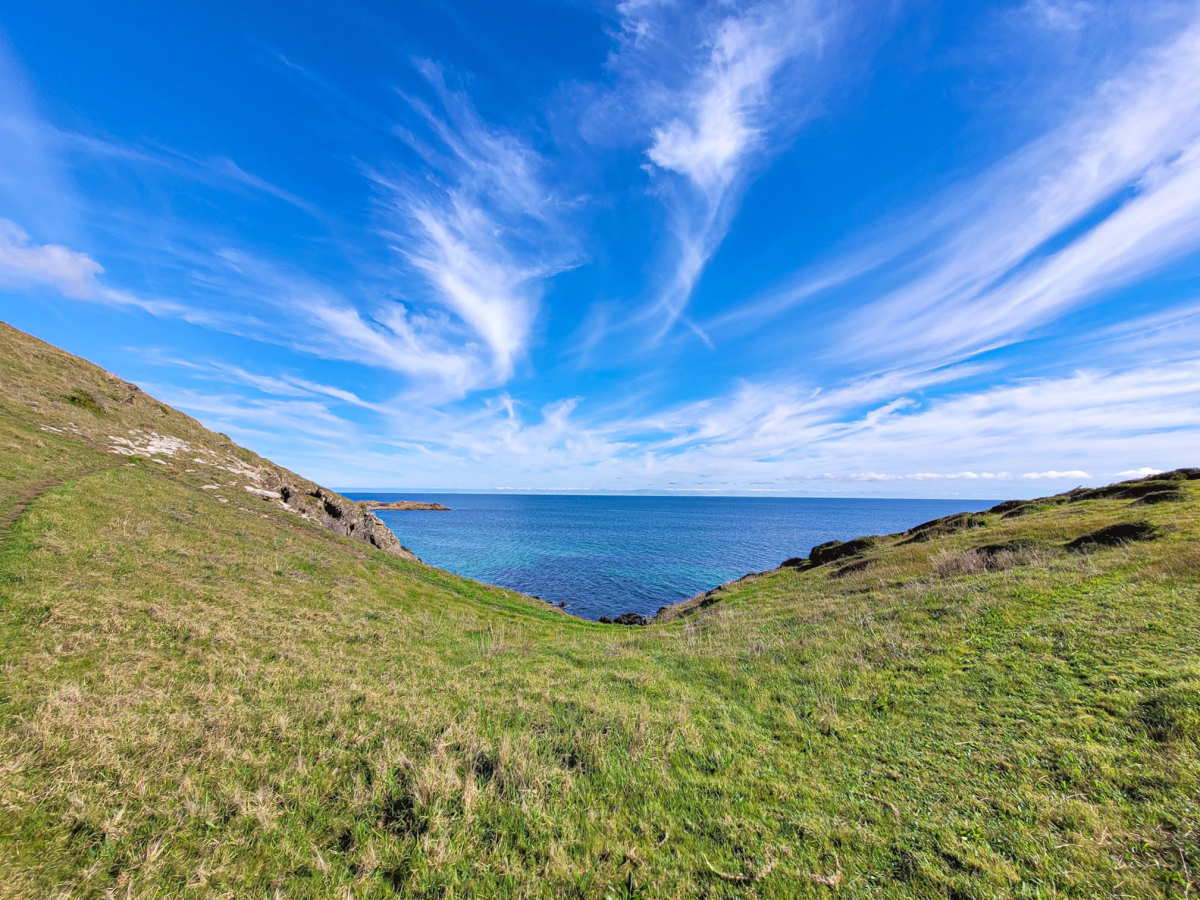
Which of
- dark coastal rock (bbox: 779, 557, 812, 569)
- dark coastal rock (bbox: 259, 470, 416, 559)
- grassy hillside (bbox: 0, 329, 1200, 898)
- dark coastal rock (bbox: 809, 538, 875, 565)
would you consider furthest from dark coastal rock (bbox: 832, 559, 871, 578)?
dark coastal rock (bbox: 259, 470, 416, 559)

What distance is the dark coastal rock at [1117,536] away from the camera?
1947 centimetres

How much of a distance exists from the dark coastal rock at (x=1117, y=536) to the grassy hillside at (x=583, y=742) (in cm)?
131

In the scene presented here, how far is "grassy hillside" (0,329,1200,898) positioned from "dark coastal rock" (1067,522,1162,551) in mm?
1309

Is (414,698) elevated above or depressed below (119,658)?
below

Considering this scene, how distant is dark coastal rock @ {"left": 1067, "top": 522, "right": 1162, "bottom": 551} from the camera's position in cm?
1947

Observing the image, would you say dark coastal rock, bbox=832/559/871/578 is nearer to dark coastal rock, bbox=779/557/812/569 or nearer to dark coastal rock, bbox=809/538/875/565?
dark coastal rock, bbox=809/538/875/565

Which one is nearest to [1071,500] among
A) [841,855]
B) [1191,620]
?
[1191,620]

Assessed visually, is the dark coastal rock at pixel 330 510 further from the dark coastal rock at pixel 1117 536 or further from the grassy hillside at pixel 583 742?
the dark coastal rock at pixel 1117 536

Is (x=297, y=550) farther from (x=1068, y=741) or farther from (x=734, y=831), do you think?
(x=1068, y=741)

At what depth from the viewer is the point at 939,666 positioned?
1134 centimetres

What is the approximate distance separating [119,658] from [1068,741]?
67.8 ft

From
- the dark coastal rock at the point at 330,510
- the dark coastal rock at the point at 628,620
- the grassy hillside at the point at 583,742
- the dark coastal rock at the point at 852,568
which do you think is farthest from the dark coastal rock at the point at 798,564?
the dark coastal rock at the point at 330,510

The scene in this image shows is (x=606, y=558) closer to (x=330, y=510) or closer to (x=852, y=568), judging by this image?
(x=330, y=510)

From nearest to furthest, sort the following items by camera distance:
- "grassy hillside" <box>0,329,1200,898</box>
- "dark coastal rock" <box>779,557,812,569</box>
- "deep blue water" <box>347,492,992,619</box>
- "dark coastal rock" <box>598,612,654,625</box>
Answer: "grassy hillside" <box>0,329,1200,898</box>, "dark coastal rock" <box>598,612,654,625</box>, "dark coastal rock" <box>779,557,812,569</box>, "deep blue water" <box>347,492,992,619</box>
